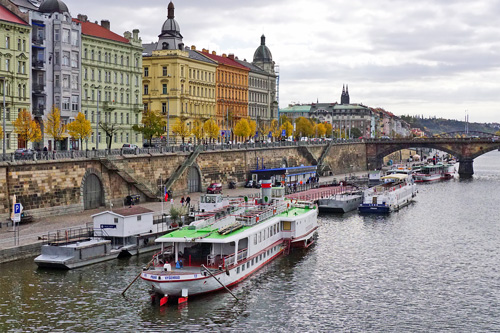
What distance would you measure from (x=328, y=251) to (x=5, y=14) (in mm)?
44619

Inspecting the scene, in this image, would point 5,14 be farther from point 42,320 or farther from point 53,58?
point 42,320

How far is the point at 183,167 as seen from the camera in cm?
8706

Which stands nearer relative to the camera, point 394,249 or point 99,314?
point 99,314

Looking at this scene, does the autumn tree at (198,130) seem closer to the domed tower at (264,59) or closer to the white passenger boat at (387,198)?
the white passenger boat at (387,198)

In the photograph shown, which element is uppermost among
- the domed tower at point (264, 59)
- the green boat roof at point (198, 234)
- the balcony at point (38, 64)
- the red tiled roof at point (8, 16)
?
the domed tower at point (264, 59)

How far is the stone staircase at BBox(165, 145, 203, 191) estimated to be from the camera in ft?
273

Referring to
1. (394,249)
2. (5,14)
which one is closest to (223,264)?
(394,249)

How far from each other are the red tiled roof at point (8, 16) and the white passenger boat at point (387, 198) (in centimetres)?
4397

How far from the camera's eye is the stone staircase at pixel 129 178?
7256 centimetres

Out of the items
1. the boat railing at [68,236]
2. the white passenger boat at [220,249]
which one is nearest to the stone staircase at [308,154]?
the white passenger boat at [220,249]

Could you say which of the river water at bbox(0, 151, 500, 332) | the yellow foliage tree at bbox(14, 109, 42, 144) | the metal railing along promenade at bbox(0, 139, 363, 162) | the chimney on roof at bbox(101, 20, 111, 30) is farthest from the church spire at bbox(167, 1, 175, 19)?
the river water at bbox(0, 151, 500, 332)

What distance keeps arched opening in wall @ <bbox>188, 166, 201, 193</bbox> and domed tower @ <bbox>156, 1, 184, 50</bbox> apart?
36.6 m

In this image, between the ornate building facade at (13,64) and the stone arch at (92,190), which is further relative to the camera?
the ornate building facade at (13,64)

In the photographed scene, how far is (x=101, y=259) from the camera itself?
166ft
